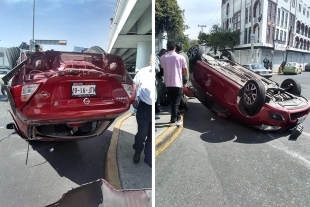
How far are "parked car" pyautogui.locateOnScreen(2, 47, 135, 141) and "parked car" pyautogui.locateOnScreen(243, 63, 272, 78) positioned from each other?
1.91 ft

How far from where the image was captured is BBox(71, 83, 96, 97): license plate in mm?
880

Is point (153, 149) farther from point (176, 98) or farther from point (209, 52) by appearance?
point (209, 52)

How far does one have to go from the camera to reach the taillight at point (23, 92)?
2.81 feet

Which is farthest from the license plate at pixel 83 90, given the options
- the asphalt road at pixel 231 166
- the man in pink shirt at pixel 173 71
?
the asphalt road at pixel 231 166

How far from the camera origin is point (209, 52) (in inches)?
45.2

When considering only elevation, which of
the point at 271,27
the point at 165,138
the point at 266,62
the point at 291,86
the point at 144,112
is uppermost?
the point at 271,27

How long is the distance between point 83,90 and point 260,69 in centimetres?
83

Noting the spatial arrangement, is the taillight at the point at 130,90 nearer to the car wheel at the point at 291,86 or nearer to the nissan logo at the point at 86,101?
the nissan logo at the point at 86,101

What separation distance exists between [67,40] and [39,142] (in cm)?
50

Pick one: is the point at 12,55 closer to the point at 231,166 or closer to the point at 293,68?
the point at 231,166

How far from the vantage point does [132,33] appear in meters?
0.89

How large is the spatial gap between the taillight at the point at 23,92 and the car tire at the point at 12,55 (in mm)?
87

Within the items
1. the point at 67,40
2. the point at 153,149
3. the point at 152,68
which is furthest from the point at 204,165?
the point at 67,40

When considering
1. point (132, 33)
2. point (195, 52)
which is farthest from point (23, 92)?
point (195, 52)
